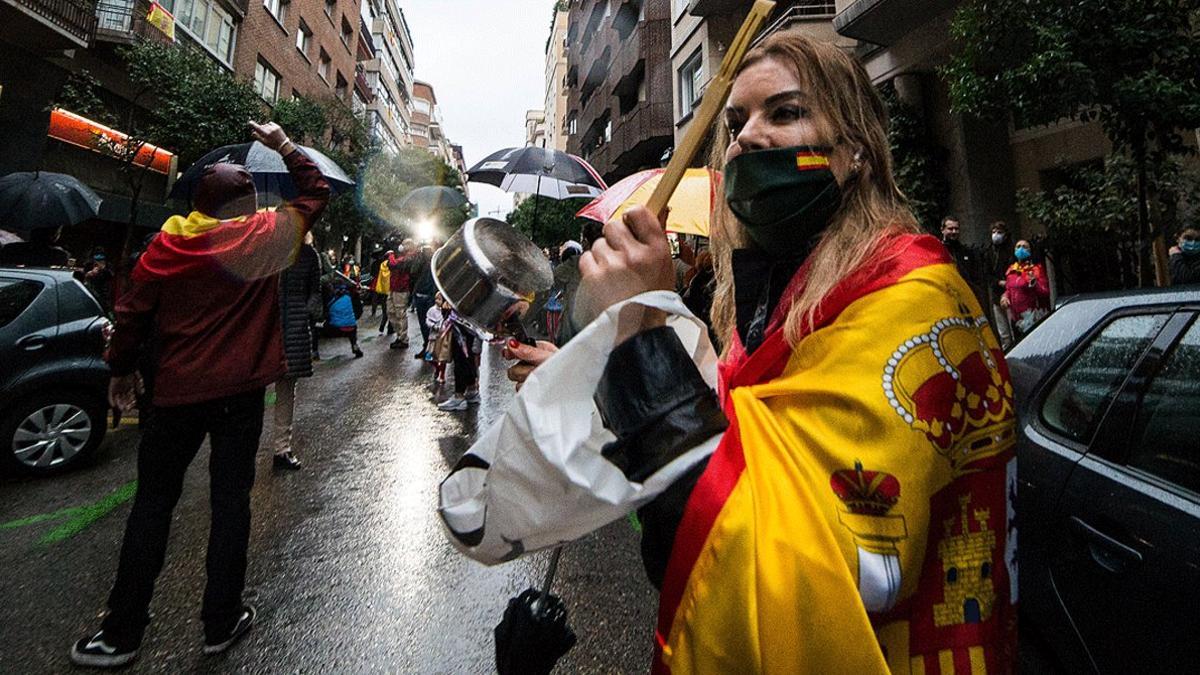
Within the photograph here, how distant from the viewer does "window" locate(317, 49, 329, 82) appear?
27534mm

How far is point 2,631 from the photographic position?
98.3 inches

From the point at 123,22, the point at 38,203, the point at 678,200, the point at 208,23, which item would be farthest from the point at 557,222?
the point at 678,200

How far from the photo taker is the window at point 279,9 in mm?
21778

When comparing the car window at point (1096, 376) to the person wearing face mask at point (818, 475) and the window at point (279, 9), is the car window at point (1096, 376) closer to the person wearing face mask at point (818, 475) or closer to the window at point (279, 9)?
the person wearing face mask at point (818, 475)

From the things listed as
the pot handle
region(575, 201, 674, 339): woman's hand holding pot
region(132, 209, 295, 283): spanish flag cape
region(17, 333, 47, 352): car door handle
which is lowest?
the pot handle

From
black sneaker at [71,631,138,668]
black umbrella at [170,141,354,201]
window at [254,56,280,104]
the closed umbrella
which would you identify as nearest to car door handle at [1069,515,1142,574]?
the closed umbrella

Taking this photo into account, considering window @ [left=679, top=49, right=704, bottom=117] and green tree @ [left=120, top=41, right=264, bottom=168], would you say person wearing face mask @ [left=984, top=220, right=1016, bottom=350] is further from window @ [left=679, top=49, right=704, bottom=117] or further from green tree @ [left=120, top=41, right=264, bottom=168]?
green tree @ [left=120, top=41, right=264, bottom=168]

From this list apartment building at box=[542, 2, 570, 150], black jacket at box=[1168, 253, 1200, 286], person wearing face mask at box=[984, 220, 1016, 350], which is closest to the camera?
black jacket at box=[1168, 253, 1200, 286]

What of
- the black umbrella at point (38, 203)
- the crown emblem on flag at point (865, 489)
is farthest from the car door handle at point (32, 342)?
the crown emblem on flag at point (865, 489)

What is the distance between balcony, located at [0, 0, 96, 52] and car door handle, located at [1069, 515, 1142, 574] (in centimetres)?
1658

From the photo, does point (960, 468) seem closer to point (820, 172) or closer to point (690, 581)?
point (690, 581)

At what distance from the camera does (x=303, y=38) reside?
25594 millimetres

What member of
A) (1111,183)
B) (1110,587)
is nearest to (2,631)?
(1110,587)

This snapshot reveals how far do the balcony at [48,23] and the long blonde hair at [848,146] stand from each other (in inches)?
619
